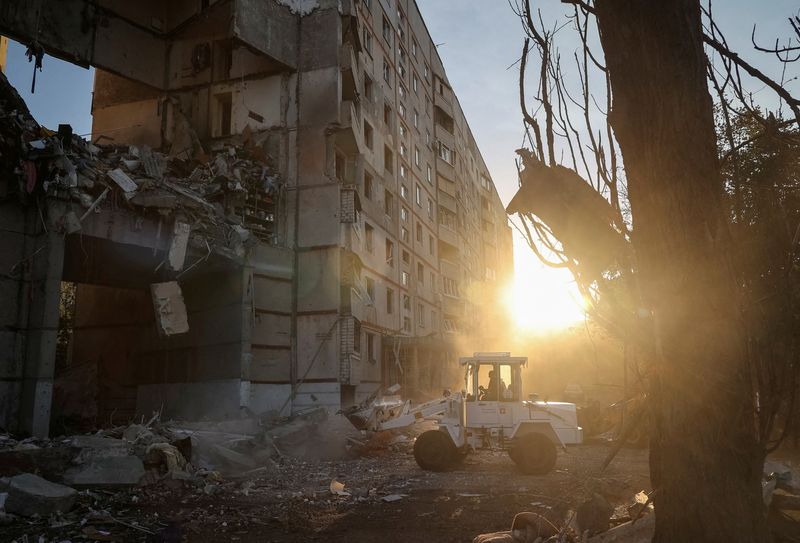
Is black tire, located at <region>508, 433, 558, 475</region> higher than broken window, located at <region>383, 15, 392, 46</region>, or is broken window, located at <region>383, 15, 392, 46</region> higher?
broken window, located at <region>383, 15, 392, 46</region>

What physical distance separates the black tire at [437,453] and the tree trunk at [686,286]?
975 centimetres

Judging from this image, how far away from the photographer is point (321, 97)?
79.0 feet

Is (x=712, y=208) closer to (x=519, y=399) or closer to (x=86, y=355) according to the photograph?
(x=519, y=399)

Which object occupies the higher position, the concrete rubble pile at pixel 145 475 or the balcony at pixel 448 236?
the balcony at pixel 448 236

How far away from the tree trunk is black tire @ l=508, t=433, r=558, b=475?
9.44m

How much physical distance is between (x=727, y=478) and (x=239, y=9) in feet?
81.8

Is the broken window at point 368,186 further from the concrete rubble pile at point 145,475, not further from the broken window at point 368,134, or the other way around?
the concrete rubble pile at point 145,475

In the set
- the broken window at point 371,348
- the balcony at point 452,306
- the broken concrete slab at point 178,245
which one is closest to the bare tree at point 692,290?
the broken concrete slab at point 178,245

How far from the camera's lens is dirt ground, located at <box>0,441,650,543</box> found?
23.3ft

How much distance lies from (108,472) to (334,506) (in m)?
3.98

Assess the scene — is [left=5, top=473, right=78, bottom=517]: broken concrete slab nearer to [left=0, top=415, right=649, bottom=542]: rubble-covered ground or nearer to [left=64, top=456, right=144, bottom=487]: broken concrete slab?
[left=0, top=415, right=649, bottom=542]: rubble-covered ground

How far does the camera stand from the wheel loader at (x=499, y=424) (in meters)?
11.8

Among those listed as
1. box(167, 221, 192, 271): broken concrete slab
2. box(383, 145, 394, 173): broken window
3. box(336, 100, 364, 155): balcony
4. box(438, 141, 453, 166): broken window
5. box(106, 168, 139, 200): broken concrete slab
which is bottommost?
box(167, 221, 192, 271): broken concrete slab

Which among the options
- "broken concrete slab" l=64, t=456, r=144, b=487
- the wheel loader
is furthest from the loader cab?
"broken concrete slab" l=64, t=456, r=144, b=487
